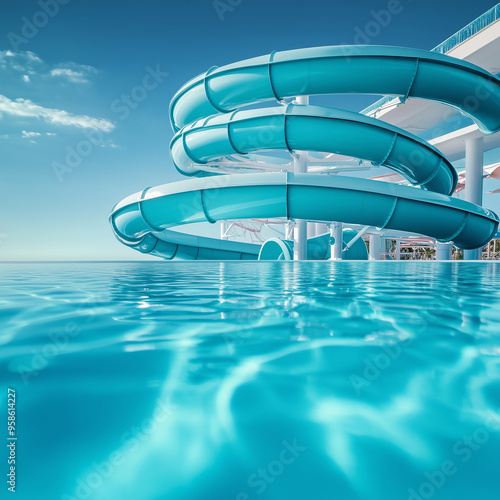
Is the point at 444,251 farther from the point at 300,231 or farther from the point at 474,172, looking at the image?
the point at 300,231

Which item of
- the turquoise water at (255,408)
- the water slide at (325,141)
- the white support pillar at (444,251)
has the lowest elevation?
the turquoise water at (255,408)

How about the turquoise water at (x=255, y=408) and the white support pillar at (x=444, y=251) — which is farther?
the white support pillar at (x=444, y=251)

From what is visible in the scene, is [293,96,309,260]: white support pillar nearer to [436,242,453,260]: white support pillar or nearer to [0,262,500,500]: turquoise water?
[436,242,453,260]: white support pillar

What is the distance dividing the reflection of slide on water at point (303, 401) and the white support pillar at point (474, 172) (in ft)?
43.5

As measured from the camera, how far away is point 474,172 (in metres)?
13.5

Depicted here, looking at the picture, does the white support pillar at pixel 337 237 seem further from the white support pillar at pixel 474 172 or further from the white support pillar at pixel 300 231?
the white support pillar at pixel 474 172

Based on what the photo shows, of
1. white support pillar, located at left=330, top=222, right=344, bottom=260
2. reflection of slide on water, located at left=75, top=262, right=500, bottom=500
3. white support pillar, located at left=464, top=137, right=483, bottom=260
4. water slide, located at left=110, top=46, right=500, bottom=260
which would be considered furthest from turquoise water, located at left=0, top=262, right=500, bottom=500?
white support pillar, located at left=464, top=137, right=483, bottom=260

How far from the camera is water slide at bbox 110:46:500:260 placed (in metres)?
7.18

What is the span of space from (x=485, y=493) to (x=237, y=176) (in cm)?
685

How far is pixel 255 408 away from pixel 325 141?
757cm

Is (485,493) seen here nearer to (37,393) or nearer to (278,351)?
(278,351)

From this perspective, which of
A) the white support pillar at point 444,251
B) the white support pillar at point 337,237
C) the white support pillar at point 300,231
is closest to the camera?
the white support pillar at point 300,231

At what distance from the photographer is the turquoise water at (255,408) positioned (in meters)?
0.59

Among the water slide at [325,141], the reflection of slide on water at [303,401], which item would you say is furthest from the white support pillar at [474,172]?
the reflection of slide on water at [303,401]
